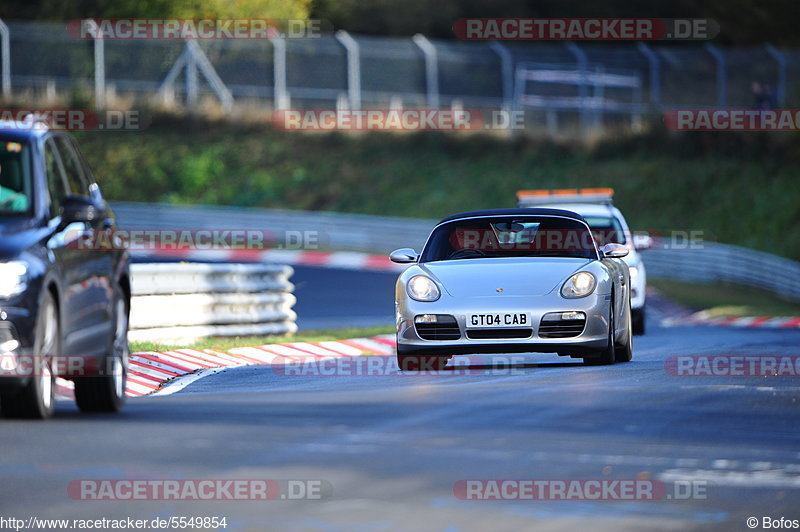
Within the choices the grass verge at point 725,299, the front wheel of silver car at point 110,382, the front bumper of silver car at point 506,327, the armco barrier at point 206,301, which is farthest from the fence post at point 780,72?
the front wheel of silver car at point 110,382

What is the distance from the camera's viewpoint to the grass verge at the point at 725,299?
102ft

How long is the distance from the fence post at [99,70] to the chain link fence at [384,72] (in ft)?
0.13

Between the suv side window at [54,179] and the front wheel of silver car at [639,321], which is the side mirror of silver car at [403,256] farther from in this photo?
the front wheel of silver car at [639,321]

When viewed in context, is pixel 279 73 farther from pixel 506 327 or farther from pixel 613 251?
pixel 506 327

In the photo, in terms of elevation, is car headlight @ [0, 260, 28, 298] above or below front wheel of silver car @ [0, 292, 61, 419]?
above

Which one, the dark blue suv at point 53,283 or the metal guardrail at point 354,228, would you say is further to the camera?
the metal guardrail at point 354,228

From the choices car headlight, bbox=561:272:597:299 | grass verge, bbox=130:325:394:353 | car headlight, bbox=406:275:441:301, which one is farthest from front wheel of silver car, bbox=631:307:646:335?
car headlight, bbox=406:275:441:301

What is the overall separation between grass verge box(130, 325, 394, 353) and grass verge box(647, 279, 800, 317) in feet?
30.8

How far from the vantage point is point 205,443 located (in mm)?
8570

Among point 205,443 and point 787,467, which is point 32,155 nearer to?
point 205,443

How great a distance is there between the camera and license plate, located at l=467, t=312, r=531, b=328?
13.3 m

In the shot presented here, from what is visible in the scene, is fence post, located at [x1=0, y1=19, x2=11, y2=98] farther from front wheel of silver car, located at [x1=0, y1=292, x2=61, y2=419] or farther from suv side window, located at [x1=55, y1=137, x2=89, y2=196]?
front wheel of silver car, located at [x1=0, y1=292, x2=61, y2=419]

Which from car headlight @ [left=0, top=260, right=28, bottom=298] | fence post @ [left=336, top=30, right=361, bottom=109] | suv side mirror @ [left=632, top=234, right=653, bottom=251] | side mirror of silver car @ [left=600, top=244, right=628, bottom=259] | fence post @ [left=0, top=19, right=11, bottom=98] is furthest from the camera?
fence post @ [left=336, top=30, right=361, bottom=109]

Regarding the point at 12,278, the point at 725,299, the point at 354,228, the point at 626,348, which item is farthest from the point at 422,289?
the point at 354,228
